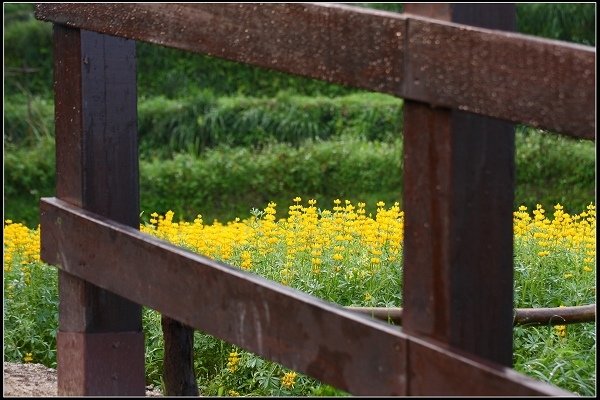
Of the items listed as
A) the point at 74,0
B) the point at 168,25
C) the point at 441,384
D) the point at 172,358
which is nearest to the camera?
the point at 441,384

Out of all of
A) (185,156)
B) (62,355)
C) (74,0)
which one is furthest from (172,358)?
(185,156)

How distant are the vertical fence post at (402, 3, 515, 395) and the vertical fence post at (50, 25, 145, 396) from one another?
1.14 metres

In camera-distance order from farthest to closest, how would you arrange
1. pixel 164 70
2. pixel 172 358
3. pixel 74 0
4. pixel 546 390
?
pixel 164 70 < pixel 172 358 < pixel 74 0 < pixel 546 390

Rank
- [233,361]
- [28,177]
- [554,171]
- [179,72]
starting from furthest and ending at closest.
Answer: [179,72], [28,177], [554,171], [233,361]

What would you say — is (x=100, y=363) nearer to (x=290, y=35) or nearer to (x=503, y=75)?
(x=290, y=35)

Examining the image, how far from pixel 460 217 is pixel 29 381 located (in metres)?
2.26

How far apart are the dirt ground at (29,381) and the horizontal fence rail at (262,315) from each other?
1.67 feet

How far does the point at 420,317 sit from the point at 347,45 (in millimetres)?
540

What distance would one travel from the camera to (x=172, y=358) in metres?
3.59

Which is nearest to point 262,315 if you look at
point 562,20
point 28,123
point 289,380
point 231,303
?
point 231,303

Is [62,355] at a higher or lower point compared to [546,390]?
lower

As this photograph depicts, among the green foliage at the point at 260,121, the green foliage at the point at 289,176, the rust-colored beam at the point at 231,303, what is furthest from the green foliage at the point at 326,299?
the green foliage at the point at 260,121

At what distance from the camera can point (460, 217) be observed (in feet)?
6.16

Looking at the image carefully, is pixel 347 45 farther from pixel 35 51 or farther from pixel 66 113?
pixel 35 51
